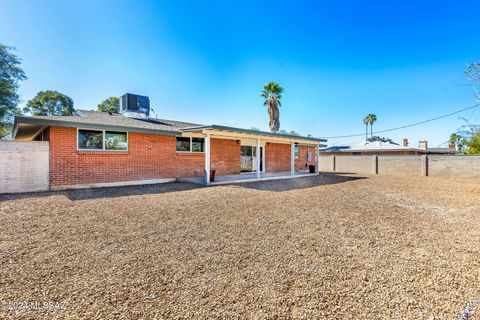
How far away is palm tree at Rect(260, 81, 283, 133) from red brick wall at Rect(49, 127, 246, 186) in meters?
13.8

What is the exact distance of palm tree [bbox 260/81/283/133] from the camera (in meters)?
25.7

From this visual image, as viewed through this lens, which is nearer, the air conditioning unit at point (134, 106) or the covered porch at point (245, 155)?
the covered porch at point (245, 155)

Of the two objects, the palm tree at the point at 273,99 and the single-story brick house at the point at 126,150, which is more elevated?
the palm tree at the point at 273,99

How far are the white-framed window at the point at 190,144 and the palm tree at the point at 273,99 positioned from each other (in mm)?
15207

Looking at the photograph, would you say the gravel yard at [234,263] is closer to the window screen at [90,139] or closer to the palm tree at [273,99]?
the window screen at [90,139]

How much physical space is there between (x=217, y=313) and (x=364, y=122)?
159 ft

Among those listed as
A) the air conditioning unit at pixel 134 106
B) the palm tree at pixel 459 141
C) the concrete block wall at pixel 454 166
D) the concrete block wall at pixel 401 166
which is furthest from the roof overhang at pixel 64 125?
the concrete block wall at pixel 454 166

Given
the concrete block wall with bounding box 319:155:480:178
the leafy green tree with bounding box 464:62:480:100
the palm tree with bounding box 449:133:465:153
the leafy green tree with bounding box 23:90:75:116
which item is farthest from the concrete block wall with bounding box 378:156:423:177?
the leafy green tree with bounding box 23:90:75:116

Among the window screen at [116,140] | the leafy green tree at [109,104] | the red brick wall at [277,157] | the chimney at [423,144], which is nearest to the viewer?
the window screen at [116,140]

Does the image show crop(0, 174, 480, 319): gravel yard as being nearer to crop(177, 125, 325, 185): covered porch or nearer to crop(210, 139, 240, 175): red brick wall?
crop(177, 125, 325, 185): covered porch

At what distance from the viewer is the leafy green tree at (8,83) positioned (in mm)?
20938

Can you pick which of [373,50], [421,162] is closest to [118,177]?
[373,50]

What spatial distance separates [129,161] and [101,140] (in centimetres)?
144

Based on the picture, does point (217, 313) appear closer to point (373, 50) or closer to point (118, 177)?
point (118, 177)
